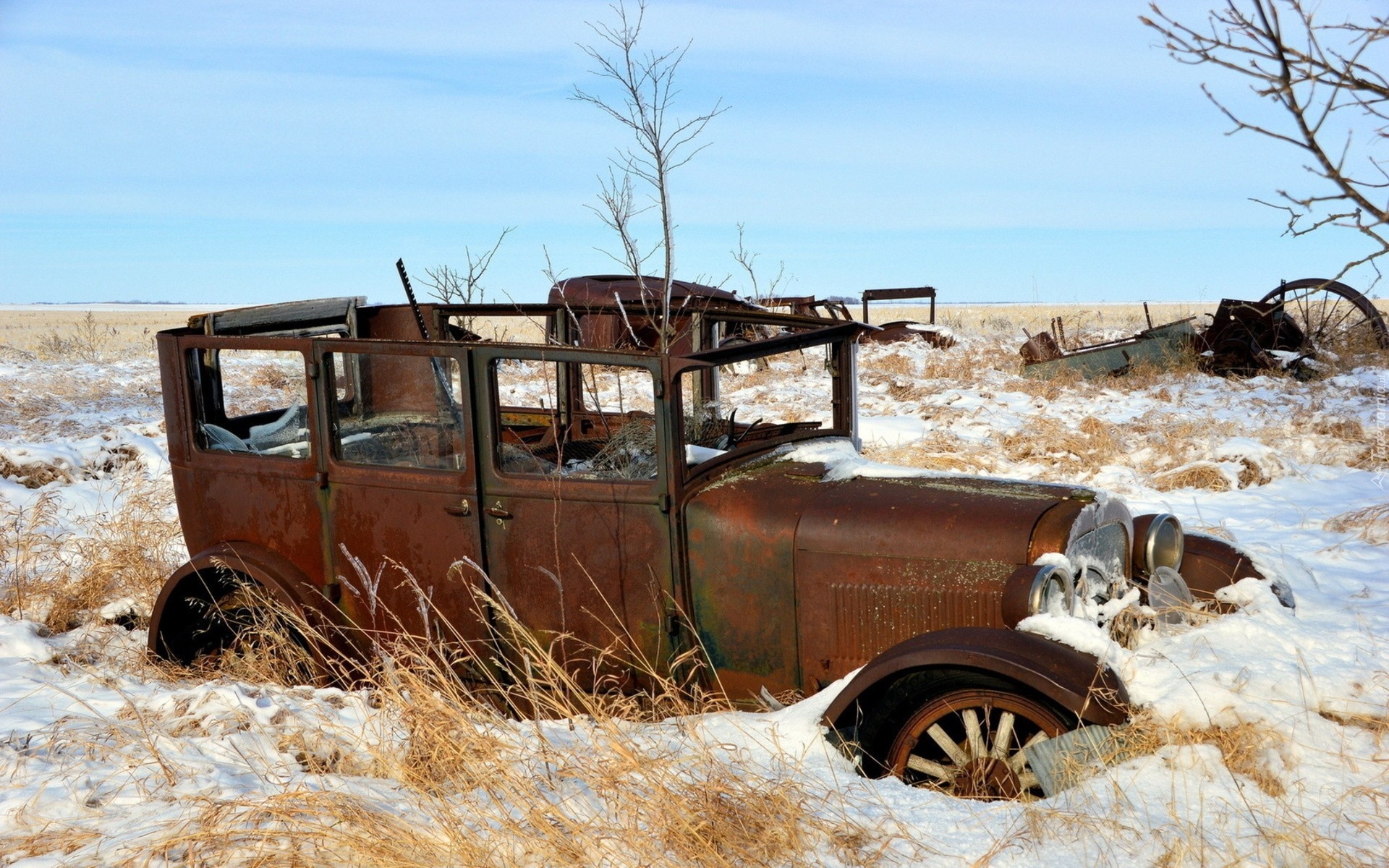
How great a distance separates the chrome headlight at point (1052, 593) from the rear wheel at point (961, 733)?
0.31 m

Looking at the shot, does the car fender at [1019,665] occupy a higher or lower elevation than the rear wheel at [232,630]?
higher

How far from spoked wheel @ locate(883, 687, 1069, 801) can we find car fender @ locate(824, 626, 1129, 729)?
8 cm

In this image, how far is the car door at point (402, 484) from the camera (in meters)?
4.00

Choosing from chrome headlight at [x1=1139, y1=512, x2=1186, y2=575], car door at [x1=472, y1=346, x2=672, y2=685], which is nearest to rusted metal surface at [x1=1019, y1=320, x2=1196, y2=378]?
chrome headlight at [x1=1139, y1=512, x2=1186, y2=575]

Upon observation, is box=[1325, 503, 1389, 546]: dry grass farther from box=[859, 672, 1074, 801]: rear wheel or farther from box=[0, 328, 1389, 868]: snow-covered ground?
box=[859, 672, 1074, 801]: rear wheel

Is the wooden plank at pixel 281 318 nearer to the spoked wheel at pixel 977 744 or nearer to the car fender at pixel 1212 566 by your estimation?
the spoked wheel at pixel 977 744

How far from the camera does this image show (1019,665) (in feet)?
9.21

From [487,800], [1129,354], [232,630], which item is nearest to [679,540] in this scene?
[487,800]

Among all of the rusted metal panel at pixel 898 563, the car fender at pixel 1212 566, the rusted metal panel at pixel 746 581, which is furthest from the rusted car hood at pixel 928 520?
the car fender at pixel 1212 566

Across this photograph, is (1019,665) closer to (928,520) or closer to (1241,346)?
(928,520)

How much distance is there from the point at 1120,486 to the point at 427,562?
5932 mm

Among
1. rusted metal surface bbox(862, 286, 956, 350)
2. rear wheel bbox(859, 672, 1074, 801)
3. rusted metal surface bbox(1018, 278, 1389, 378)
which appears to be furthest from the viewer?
rusted metal surface bbox(862, 286, 956, 350)

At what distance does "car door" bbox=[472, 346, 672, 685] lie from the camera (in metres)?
3.70

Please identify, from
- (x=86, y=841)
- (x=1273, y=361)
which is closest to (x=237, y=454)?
(x=86, y=841)
